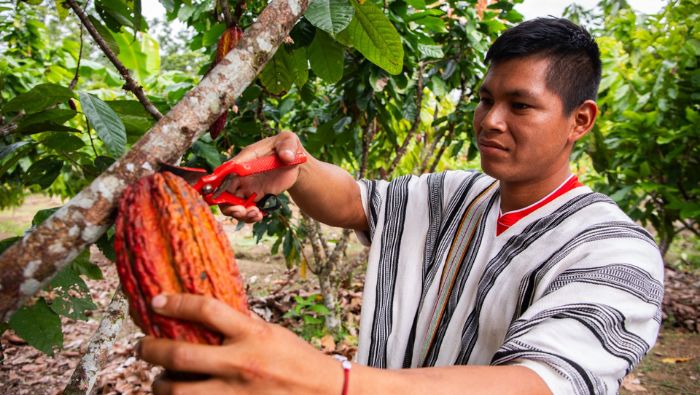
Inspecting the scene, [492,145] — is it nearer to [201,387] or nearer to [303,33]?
[303,33]

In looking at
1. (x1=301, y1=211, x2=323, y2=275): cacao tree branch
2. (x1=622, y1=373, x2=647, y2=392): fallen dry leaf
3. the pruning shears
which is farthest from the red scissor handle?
(x1=622, y1=373, x2=647, y2=392): fallen dry leaf

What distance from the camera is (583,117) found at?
1.21 metres

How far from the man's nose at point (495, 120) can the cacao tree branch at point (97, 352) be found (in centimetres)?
99

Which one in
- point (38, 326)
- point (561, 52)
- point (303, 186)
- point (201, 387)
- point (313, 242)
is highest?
point (561, 52)

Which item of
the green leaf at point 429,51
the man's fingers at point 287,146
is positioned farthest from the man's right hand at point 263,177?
the green leaf at point 429,51

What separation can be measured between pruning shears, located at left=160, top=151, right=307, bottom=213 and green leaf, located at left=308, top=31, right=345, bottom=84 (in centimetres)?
35

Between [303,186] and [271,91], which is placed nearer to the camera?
[303,186]

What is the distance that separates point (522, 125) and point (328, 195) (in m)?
0.54

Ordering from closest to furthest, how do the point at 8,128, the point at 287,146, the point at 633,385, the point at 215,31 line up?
1. the point at 8,128
2. the point at 287,146
3. the point at 215,31
4. the point at 633,385

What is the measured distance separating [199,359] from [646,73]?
11.9 ft

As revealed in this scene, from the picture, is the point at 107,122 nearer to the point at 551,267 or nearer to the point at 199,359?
the point at 199,359

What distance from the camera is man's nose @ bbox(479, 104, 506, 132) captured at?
1.13 meters

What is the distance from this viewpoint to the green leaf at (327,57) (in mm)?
1258

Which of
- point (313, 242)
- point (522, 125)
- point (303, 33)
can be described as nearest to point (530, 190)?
point (522, 125)
